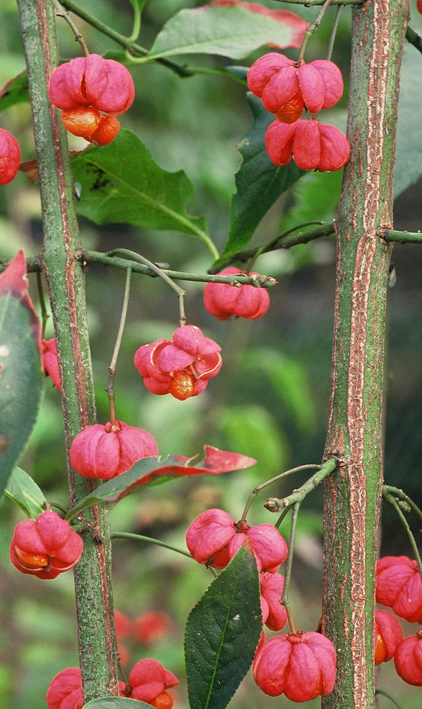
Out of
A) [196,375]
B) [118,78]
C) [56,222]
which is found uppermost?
[118,78]

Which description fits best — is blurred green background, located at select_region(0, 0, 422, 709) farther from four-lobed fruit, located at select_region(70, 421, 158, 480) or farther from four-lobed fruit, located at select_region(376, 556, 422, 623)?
four-lobed fruit, located at select_region(70, 421, 158, 480)

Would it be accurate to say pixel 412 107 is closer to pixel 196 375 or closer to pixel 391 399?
pixel 196 375

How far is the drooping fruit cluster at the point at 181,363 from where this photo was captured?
677 mm

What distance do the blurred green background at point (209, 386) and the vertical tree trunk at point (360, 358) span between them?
8.9 inches

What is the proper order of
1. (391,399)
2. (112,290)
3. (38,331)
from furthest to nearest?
(112,290) → (391,399) → (38,331)

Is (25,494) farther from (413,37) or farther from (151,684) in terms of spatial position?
(413,37)

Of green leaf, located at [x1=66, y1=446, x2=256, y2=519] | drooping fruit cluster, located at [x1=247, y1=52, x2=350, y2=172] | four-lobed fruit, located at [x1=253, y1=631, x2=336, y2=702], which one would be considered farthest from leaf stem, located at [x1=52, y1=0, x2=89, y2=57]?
four-lobed fruit, located at [x1=253, y1=631, x2=336, y2=702]

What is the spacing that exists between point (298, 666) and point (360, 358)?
0.85 ft

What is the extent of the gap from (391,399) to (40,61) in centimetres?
392

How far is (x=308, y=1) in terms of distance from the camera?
2.21 ft

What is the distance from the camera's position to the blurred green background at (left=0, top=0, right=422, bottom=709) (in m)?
2.43

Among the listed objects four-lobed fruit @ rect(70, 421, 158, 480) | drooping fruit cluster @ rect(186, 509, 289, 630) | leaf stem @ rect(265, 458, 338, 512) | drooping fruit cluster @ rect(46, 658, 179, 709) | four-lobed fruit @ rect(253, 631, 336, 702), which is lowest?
drooping fruit cluster @ rect(46, 658, 179, 709)

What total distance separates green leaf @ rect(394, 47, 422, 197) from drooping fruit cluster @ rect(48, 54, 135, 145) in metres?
0.32

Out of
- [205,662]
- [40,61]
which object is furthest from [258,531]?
[40,61]
